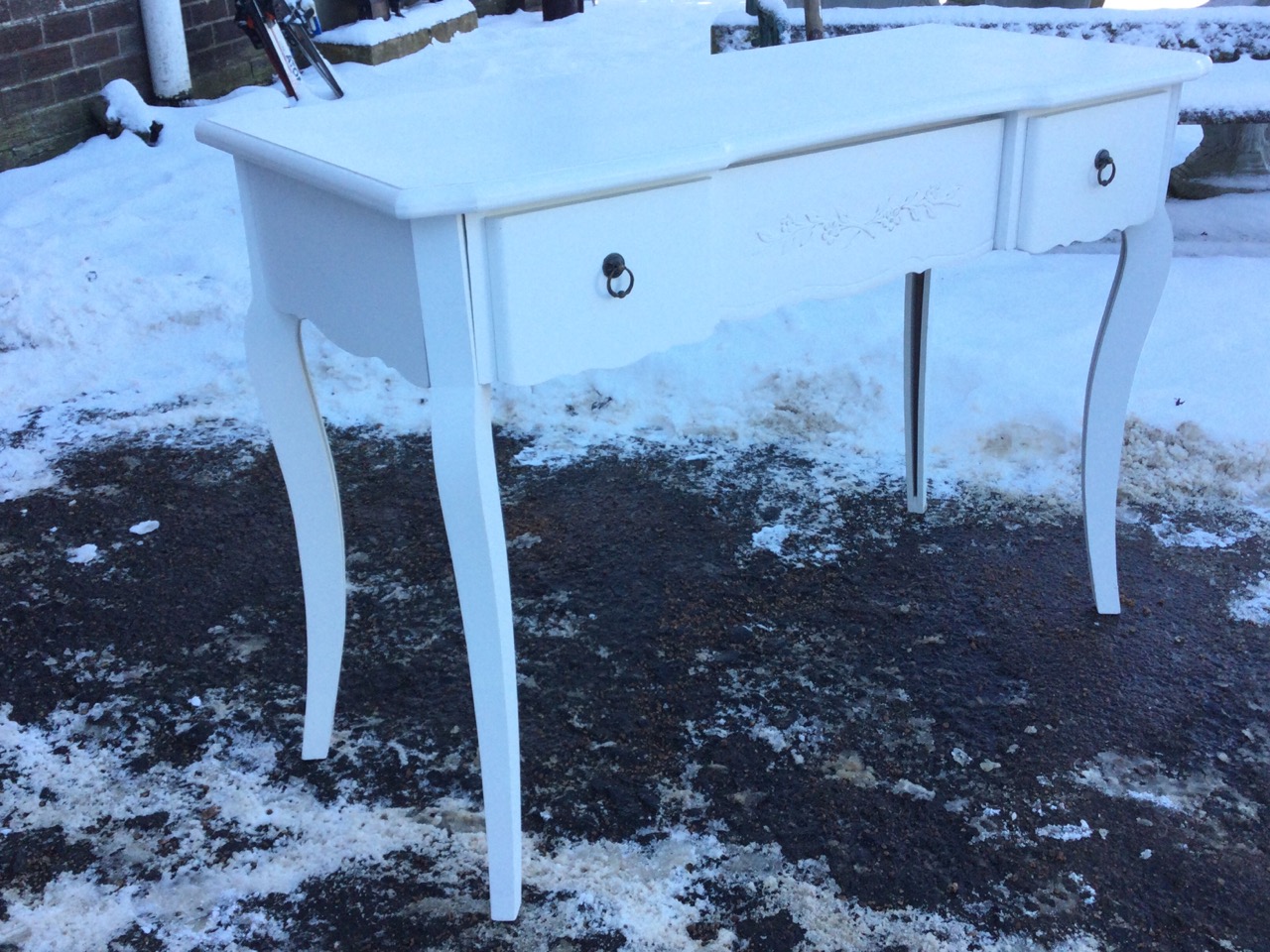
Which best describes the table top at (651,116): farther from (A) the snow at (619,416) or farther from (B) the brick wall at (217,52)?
(B) the brick wall at (217,52)

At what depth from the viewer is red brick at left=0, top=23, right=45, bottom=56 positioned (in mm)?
4848

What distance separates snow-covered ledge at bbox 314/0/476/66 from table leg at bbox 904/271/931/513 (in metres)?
4.76

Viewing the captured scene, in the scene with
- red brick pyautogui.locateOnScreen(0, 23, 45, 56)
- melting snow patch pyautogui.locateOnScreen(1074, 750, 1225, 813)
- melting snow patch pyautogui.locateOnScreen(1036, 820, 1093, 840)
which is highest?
red brick pyautogui.locateOnScreen(0, 23, 45, 56)

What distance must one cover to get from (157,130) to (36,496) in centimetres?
274

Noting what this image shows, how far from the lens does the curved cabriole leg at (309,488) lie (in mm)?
1856

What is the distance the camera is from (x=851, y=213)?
71.1 inches

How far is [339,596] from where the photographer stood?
81.3 inches

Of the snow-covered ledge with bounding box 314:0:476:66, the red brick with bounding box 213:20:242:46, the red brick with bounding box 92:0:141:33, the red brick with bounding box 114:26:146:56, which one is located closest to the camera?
the red brick with bounding box 92:0:141:33

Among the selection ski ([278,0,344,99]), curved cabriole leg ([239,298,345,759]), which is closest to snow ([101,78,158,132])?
ski ([278,0,344,99])

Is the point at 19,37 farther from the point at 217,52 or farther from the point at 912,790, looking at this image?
the point at 912,790

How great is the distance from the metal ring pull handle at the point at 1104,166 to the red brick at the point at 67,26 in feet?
14.5

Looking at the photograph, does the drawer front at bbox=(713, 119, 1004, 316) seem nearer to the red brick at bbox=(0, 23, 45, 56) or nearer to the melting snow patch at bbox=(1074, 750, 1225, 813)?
the melting snow patch at bbox=(1074, 750, 1225, 813)

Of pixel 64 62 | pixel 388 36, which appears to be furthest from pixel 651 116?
pixel 388 36

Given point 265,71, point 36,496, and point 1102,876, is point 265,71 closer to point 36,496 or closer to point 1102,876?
point 36,496
